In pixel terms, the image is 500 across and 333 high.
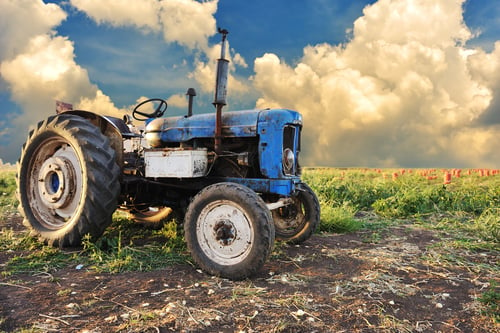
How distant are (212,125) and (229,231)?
1.41 m

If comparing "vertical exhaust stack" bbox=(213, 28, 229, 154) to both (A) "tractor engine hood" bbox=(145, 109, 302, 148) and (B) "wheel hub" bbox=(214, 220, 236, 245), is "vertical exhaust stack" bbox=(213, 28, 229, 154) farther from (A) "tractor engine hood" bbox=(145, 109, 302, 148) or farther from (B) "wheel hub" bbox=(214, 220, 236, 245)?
(B) "wheel hub" bbox=(214, 220, 236, 245)

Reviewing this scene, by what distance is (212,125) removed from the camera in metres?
4.30

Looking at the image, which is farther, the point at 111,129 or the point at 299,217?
the point at 299,217

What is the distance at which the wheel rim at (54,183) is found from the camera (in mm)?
4418

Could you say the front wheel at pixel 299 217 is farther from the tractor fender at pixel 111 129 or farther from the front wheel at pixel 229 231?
the tractor fender at pixel 111 129

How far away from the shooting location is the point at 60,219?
15.2 ft

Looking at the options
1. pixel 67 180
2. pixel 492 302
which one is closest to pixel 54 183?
pixel 67 180

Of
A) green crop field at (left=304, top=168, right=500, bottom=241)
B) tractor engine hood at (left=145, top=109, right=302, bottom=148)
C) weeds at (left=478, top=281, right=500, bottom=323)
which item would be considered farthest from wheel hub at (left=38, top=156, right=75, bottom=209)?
weeds at (left=478, top=281, right=500, bottom=323)

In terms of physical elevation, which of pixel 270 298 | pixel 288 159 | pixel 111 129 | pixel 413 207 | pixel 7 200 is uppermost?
pixel 111 129

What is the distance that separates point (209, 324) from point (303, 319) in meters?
0.66

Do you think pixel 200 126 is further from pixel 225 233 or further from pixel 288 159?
pixel 225 233

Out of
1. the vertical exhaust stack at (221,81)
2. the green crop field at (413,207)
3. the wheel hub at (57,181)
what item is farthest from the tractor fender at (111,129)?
the green crop field at (413,207)

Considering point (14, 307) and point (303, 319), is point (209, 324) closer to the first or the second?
point (303, 319)

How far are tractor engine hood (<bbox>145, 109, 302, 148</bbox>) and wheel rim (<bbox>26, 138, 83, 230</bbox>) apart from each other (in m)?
1.01
